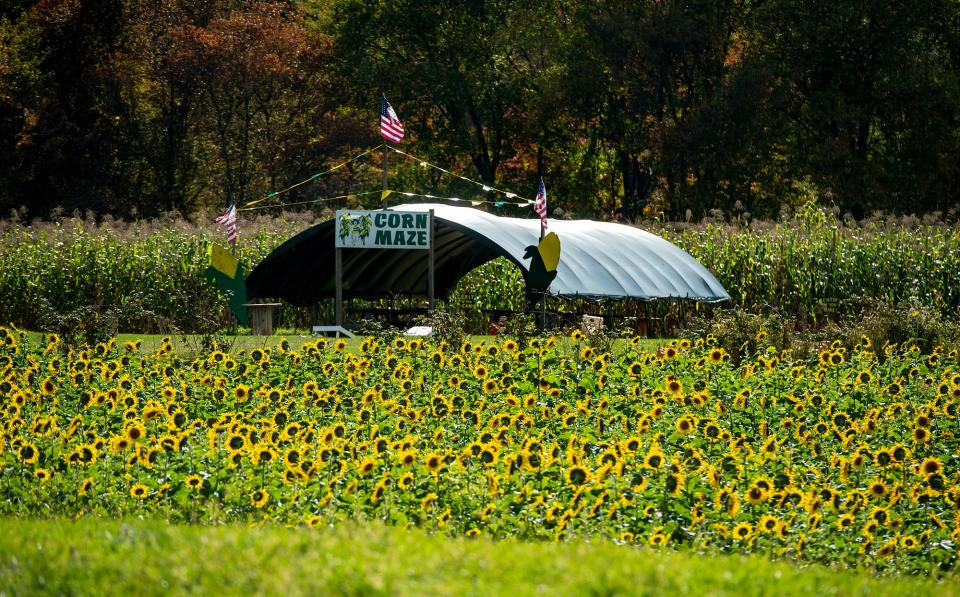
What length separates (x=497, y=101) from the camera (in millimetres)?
43438

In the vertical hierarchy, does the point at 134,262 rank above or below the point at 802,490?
above

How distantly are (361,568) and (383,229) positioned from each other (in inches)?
582

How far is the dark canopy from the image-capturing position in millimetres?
19578

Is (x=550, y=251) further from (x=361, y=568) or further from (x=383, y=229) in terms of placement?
(x=361, y=568)

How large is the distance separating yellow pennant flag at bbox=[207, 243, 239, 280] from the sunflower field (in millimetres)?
5094

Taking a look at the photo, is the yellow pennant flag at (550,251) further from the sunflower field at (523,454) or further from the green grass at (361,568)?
the green grass at (361,568)

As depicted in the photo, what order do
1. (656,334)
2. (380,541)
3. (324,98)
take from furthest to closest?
(324,98) < (656,334) < (380,541)

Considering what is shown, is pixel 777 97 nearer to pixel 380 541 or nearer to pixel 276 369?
pixel 276 369

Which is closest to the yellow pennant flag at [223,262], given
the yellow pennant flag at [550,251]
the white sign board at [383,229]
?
the white sign board at [383,229]

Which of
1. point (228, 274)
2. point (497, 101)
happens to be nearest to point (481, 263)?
point (228, 274)

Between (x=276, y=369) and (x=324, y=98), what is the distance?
111ft

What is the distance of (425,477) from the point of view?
327 inches

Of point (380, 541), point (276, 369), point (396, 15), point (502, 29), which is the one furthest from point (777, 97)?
point (380, 541)

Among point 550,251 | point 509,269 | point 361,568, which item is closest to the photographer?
point 361,568
